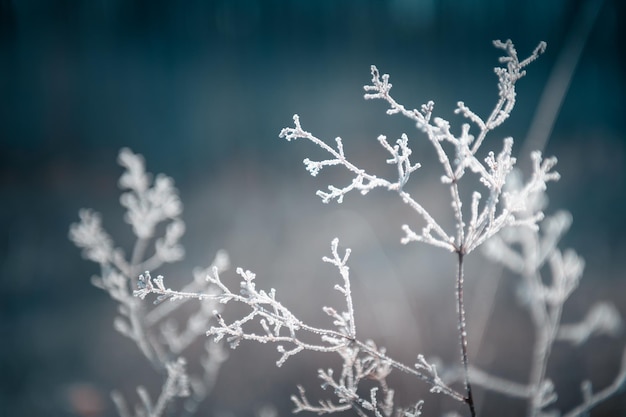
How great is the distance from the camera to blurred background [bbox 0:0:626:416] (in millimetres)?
3303

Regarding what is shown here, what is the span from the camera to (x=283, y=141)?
3.58m

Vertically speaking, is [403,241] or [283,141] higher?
[283,141]

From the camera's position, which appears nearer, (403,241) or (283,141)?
(403,241)

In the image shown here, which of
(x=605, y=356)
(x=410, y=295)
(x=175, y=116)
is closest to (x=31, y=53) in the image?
(x=175, y=116)

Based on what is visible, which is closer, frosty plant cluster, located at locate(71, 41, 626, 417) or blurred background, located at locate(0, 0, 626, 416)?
frosty plant cluster, located at locate(71, 41, 626, 417)

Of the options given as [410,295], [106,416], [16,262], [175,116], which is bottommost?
[106,416]

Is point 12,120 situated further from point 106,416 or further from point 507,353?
point 507,353

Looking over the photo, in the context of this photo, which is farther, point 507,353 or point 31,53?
point 31,53

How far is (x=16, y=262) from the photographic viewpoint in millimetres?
3336

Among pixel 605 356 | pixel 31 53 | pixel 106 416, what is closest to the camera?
pixel 106 416

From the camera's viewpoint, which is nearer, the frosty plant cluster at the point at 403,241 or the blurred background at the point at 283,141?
the frosty plant cluster at the point at 403,241

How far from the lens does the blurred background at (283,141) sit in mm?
3303

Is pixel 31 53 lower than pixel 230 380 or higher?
higher

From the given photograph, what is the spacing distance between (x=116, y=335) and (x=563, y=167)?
372cm
